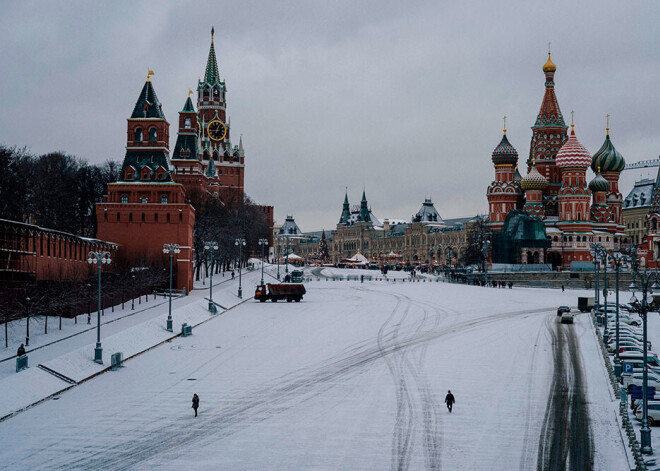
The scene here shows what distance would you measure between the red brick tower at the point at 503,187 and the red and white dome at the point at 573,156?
8441 mm

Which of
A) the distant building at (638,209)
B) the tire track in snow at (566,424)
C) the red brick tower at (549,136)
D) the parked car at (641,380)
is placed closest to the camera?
the tire track in snow at (566,424)

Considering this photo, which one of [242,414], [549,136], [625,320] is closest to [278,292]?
[625,320]

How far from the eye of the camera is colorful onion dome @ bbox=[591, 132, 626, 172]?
418 feet

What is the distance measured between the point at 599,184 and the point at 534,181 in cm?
1018

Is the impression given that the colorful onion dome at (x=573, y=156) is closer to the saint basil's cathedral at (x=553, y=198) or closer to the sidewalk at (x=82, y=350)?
the saint basil's cathedral at (x=553, y=198)

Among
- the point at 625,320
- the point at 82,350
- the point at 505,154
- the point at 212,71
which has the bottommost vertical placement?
the point at 625,320

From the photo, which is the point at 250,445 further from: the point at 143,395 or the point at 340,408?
the point at 143,395

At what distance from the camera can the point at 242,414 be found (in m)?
30.7

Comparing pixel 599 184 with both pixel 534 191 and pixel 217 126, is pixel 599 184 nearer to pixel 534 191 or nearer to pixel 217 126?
pixel 534 191

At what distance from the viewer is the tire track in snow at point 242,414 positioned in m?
25.3

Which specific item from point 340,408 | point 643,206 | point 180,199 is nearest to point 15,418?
point 340,408

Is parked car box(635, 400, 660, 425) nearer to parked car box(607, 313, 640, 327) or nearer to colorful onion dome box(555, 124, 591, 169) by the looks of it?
parked car box(607, 313, 640, 327)

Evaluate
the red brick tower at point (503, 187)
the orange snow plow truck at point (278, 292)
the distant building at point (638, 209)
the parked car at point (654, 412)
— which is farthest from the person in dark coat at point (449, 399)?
the distant building at point (638, 209)

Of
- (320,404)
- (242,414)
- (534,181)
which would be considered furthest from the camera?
(534,181)
